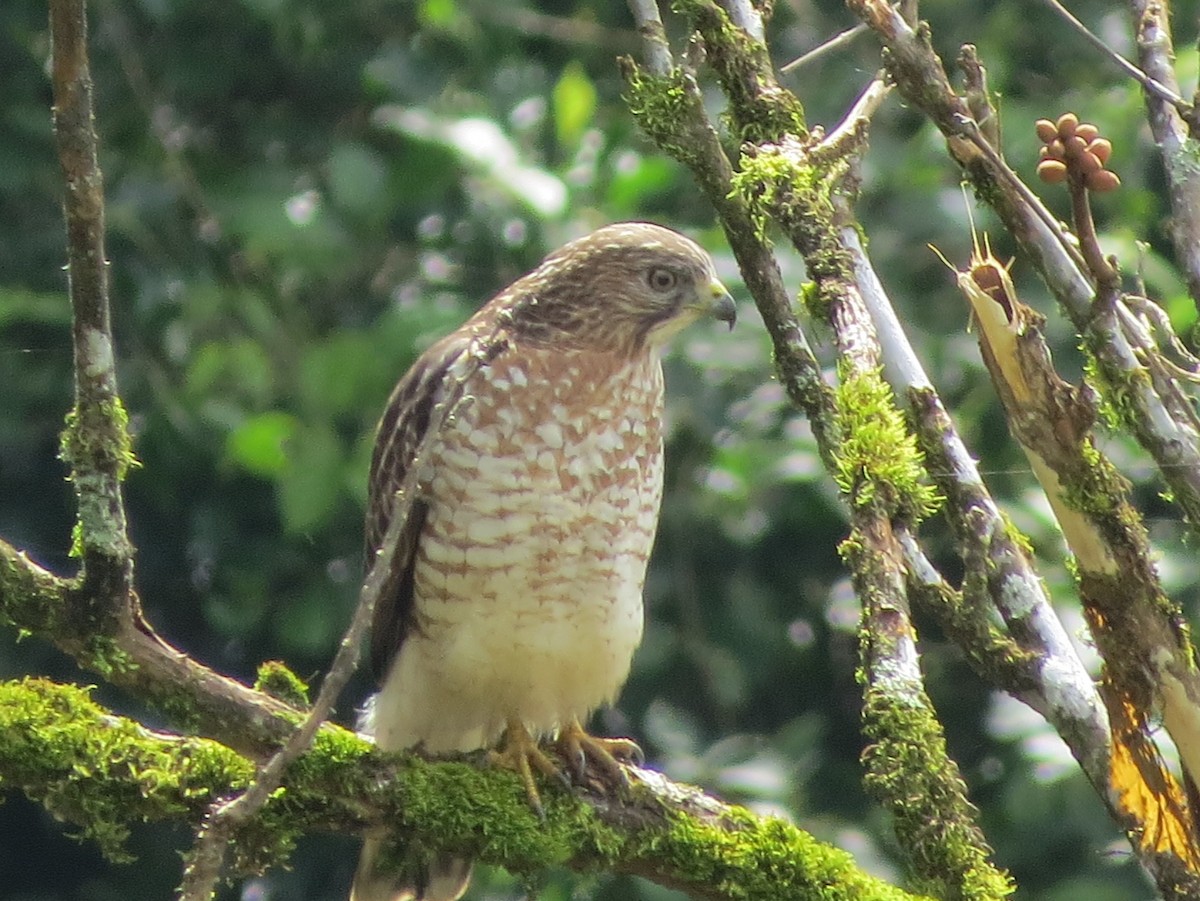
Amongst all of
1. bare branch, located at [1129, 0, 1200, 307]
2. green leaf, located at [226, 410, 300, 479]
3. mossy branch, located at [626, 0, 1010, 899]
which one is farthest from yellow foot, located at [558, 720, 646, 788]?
green leaf, located at [226, 410, 300, 479]

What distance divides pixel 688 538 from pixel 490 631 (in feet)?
7.08

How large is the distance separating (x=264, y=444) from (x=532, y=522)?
1.77 meters

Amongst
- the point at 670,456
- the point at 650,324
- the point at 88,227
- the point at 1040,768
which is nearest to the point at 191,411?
the point at 670,456

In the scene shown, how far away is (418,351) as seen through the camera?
5.59 m

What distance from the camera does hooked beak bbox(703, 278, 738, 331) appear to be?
4352 mm

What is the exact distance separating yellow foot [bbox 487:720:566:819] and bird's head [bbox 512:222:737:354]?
91 centimetres

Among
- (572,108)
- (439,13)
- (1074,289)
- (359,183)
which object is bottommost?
(1074,289)

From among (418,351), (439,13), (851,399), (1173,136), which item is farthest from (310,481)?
(1173,136)

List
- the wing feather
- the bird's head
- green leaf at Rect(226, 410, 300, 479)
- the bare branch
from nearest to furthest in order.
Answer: the bare branch → the wing feather → the bird's head → green leaf at Rect(226, 410, 300, 479)

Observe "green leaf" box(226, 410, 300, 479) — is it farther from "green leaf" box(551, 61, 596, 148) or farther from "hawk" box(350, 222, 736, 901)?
"green leaf" box(551, 61, 596, 148)

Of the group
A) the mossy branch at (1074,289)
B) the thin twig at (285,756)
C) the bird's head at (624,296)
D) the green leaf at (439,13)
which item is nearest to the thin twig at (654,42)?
the mossy branch at (1074,289)

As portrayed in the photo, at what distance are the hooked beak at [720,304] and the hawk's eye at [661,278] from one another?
94 millimetres

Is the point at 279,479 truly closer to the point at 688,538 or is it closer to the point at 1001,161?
the point at 688,538

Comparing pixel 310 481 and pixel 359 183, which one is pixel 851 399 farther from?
pixel 359 183
